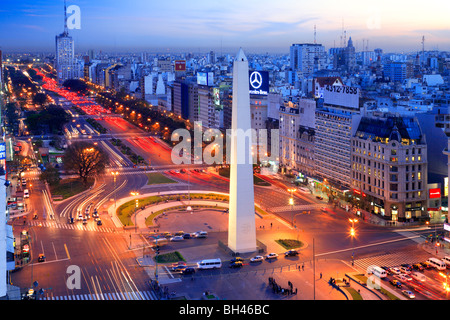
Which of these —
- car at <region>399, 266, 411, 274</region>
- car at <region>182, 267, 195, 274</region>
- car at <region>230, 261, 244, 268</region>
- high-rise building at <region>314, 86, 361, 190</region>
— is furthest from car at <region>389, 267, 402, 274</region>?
high-rise building at <region>314, 86, 361, 190</region>

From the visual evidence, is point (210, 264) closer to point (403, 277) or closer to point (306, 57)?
point (403, 277)

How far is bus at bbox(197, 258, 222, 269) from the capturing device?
2123 centimetres

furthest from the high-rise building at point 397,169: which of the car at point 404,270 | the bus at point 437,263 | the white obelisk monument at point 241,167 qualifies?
the white obelisk monument at point 241,167

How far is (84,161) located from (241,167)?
19.5 m

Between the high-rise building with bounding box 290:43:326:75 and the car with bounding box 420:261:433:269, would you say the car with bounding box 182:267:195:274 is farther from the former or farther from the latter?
the high-rise building with bounding box 290:43:326:75

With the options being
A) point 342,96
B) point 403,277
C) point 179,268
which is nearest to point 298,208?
point 342,96

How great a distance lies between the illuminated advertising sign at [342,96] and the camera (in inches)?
1292

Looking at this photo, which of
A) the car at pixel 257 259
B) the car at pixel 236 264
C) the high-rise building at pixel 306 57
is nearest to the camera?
the car at pixel 236 264

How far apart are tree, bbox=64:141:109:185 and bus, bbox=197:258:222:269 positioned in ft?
61.3

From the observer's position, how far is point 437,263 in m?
21.4

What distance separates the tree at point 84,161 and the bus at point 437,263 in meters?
24.4

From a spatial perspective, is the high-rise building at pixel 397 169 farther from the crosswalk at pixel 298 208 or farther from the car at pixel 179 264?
the car at pixel 179 264

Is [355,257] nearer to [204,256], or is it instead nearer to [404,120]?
[204,256]

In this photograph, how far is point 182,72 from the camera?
91.4m
